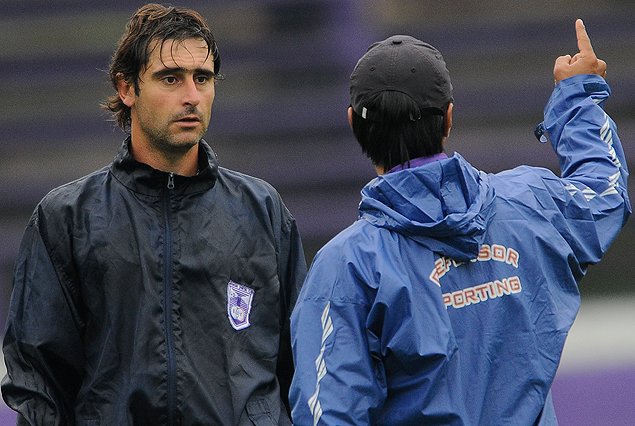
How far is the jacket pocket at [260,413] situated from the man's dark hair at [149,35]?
87 cm

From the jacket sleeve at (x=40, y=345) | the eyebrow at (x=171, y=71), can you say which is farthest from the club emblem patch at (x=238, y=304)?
the eyebrow at (x=171, y=71)

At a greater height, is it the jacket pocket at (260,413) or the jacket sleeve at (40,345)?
the jacket sleeve at (40,345)

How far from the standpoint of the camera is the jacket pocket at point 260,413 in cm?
261

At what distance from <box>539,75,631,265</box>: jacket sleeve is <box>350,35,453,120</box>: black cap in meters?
0.34

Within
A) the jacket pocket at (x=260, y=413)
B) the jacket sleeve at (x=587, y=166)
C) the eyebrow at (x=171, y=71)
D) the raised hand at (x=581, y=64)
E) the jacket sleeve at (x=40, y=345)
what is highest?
the raised hand at (x=581, y=64)

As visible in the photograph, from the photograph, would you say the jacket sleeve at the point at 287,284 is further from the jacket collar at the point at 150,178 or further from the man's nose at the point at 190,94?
the man's nose at the point at 190,94

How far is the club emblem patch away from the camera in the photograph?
2.66 meters

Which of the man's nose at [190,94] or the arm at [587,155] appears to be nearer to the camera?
the arm at [587,155]

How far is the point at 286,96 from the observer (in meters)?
6.56

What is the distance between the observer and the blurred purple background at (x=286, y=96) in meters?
6.33

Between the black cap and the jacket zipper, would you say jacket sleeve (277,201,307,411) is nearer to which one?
the jacket zipper

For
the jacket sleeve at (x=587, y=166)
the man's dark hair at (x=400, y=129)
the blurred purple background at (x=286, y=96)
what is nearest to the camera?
the man's dark hair at (x=400, y=129)

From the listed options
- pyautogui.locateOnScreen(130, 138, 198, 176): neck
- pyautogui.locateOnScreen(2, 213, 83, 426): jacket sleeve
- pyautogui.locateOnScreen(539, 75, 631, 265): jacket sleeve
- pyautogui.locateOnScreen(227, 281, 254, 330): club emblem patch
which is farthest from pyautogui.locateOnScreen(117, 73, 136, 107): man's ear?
pyautogui.locateOnScreen(539, 75, 631, 265): jacket sleeve

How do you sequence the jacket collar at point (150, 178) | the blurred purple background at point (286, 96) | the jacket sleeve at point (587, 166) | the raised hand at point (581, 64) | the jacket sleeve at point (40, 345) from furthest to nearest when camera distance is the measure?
the blurred purple background at point (286, 96) < the jacket collar at point (150, 178) < the jacket sleeve at point (40, 345) < the raised hand at point (581, 64) < the jacket sleeve at point (587, 166)
